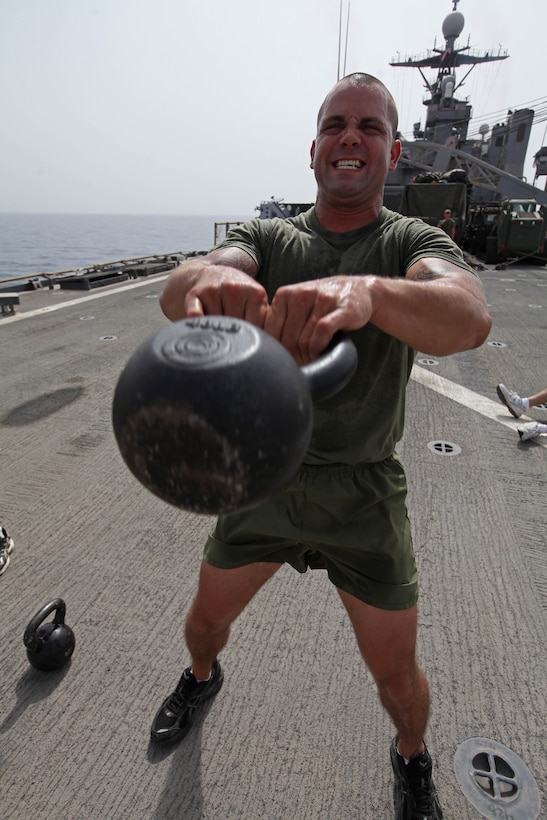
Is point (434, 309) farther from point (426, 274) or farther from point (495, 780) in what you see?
point (495, 780)

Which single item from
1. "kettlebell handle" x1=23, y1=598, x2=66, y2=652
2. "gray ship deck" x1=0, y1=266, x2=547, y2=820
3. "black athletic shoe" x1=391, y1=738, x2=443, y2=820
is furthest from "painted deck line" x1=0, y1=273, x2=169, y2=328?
"black athletic shoe" x1=391, y1=738, x2=443, y2=820

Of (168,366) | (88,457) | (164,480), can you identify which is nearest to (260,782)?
(164,480)

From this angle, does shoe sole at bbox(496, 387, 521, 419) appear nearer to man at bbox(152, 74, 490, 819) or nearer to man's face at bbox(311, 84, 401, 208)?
man at bbox(152, 74, 490, 819)

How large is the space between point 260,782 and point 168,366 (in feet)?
5.68

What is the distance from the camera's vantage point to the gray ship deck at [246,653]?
1.74 m

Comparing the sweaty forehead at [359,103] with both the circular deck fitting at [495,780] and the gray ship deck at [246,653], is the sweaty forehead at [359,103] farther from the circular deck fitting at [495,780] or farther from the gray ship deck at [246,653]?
the circular deck fitting at [495,780]

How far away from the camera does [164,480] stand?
0.83 m

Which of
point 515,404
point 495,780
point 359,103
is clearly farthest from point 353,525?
point 515,404

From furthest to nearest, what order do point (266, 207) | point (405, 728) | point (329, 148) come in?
point (266, 207) < point (405, 728) < point (329, 148)

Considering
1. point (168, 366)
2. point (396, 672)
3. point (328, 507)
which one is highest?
point (168, 366)

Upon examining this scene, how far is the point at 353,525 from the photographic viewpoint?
158 cm

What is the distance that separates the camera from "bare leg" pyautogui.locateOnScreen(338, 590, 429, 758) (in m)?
1.55

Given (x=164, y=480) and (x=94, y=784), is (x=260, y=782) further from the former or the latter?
(x=164, y=480)

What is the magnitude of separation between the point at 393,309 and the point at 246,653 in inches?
71.3
